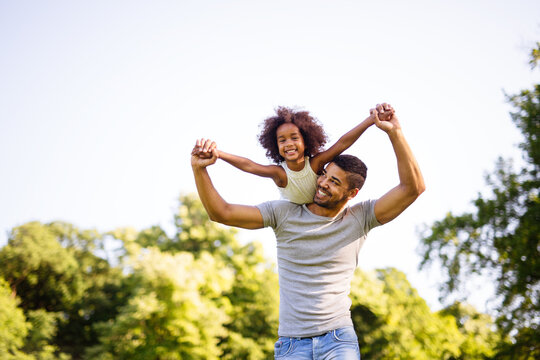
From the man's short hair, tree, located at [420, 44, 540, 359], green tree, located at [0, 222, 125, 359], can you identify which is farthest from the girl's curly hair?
green tree, located at [0, 222, 125, 359]

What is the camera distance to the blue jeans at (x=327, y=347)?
102 inches

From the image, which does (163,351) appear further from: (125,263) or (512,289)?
(512,289)

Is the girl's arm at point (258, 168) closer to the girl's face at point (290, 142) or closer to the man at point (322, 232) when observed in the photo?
the girl's face at point (290, 142)

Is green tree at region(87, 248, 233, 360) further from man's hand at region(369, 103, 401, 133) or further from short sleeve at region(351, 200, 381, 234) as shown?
man's hand at region(369, 103, 401, 133)

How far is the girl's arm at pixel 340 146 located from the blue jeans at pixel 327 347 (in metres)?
1.06

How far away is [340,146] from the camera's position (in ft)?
10.5

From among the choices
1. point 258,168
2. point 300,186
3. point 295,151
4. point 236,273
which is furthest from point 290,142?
point 236,273

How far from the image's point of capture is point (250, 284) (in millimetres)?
19172

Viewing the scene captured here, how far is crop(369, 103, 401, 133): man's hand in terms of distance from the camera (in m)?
2.67

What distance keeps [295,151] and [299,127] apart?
0.24 m

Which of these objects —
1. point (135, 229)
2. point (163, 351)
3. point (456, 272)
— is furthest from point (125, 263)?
point (456, 272)

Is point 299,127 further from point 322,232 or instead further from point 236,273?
point 236,273

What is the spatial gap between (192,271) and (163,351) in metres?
2.44

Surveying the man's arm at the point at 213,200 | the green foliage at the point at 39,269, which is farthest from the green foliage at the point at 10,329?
the man's arm at the point at 213,200
